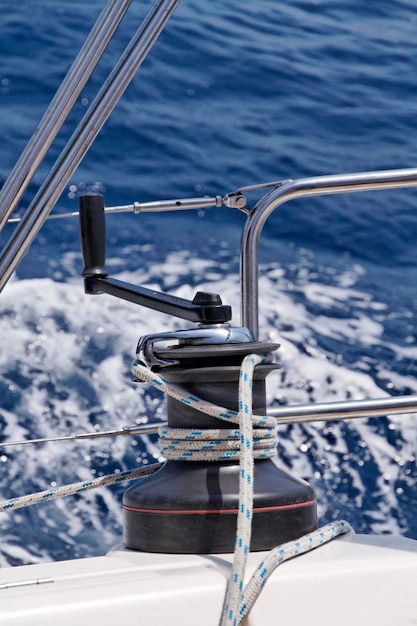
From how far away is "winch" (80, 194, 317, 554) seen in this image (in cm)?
87

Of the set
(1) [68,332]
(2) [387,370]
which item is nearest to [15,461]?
(1) [68,332]

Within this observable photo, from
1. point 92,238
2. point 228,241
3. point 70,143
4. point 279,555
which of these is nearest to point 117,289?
point 92,238

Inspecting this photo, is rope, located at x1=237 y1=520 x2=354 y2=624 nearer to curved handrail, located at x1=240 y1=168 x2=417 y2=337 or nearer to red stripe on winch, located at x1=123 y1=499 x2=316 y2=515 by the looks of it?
red stripe on winch, located at x1=123 y1=499 x2=316 y2=515

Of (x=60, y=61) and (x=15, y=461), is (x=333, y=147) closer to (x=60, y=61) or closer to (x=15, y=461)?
(x=60, y=61)

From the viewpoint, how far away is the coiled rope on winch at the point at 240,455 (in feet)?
2.52

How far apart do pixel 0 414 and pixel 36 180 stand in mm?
1884

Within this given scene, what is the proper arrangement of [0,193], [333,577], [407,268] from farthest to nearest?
[407,268] < [0,193] < [333,577]

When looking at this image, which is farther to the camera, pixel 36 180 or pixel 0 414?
pixel 36 180

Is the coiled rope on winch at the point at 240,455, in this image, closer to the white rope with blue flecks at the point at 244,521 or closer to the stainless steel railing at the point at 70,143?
the white rope with blue flecks at the point at 244,521

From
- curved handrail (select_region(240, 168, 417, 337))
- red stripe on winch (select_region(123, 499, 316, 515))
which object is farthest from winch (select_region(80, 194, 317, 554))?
curved handrail (select_region(240, 168, 417, 337))

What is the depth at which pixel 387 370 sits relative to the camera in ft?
12.8

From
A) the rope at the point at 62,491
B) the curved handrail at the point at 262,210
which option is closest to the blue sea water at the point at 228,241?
the curved handrail at the point at 262,210

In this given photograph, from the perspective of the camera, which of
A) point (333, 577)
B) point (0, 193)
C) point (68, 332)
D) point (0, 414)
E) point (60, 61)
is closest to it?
point (333, 577)

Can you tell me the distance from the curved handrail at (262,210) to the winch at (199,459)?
268 millimetres
